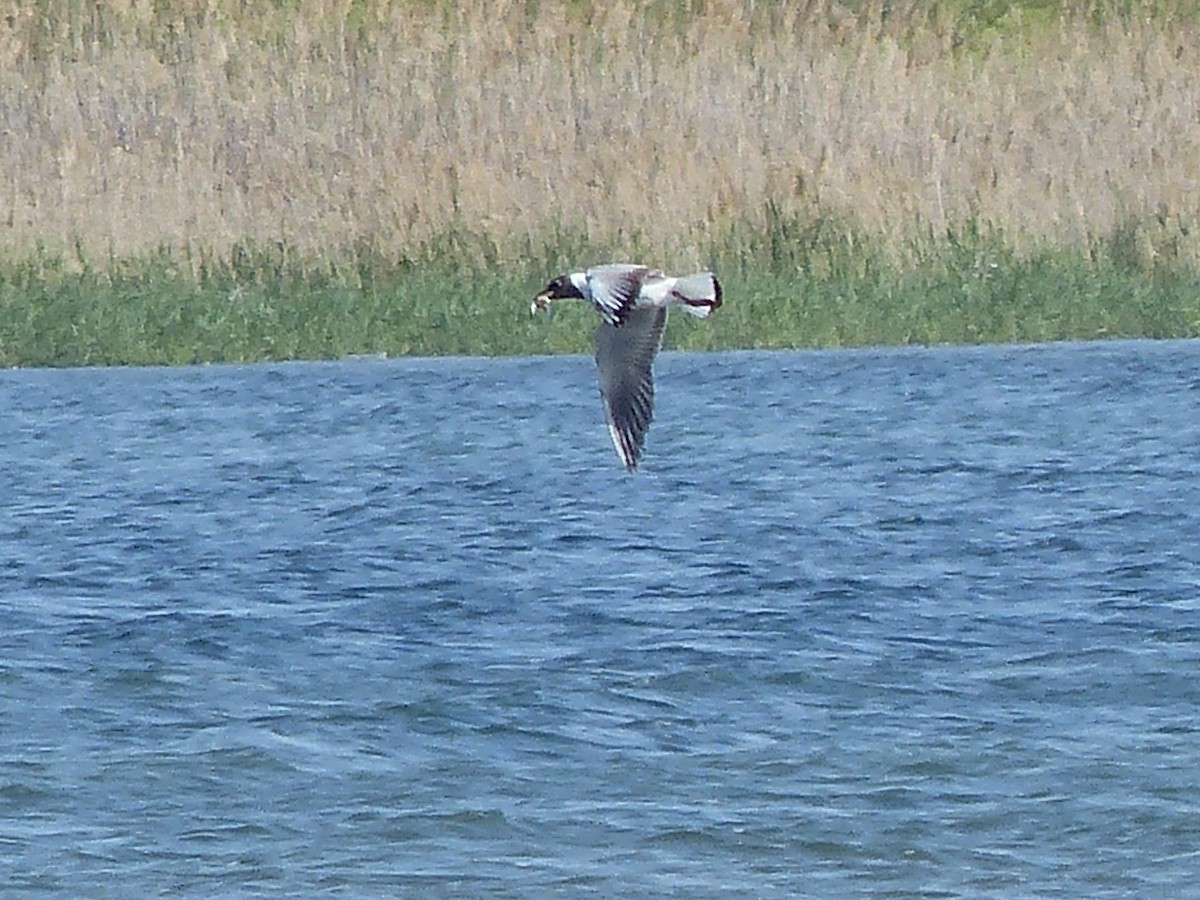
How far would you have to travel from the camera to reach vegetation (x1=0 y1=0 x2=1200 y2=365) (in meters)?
10.3

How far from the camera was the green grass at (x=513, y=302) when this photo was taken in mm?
10242

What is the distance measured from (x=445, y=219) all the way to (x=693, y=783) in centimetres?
529

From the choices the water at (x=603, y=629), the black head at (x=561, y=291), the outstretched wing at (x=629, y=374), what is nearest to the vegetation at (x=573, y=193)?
the water at (x=603, y=629)

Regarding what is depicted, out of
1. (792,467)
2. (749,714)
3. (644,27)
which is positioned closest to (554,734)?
(749,714)

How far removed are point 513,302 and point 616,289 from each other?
3998mm

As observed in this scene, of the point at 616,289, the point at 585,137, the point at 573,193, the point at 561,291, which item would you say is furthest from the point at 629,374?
the point at 585,137

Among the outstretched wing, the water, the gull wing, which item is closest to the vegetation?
the water

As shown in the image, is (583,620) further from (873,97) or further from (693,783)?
(873,97)

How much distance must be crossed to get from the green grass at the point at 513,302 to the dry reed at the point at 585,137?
87mm

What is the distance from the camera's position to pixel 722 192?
1057cm

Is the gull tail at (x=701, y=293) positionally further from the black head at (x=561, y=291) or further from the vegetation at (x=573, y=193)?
the vegetation at (x=573, y=193)

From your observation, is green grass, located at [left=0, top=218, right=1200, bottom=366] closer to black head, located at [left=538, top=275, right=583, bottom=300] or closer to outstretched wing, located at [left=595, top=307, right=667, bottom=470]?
black head, located at [left=538, top=275, right=583, bottom=300]

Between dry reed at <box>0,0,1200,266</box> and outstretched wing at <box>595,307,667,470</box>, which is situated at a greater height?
dry reed at <box>0,0,1200,266</box>

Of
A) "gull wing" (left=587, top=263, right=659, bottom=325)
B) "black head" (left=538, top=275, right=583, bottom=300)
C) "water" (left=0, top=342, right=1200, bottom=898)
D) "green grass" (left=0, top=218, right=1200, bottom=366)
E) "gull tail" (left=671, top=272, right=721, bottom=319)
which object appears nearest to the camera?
"water" (left=0, top=342, right=1200, bottom=898)
